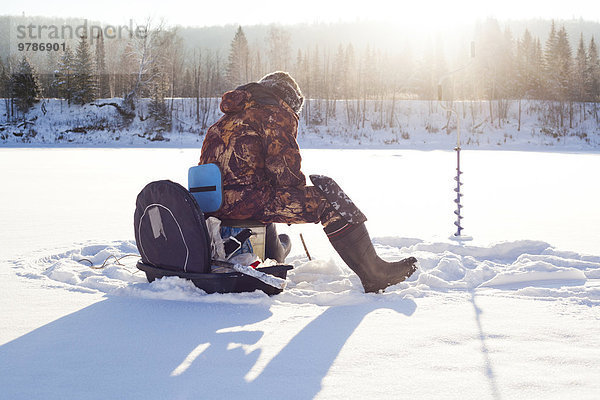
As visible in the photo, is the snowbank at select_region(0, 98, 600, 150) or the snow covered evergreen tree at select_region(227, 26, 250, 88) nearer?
the snowbank at select_region(0, 98, 600, 150)

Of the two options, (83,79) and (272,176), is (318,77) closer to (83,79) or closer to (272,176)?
(83,79)

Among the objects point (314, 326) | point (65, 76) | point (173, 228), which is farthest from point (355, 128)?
point (314, 326)

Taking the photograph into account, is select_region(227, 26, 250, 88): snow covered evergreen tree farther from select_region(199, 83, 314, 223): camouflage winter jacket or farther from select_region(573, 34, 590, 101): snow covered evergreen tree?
select_region(199, 83, 314, 223): camouflage winter jacket

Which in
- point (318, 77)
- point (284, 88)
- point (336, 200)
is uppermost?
point (318, 77)

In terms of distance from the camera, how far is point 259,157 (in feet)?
10.5

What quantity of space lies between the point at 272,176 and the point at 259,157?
0.43 feet

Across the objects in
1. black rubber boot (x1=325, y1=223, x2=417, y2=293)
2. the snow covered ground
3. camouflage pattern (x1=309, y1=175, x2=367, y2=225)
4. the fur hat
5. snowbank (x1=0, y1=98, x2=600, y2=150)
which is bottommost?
the snow covered ground

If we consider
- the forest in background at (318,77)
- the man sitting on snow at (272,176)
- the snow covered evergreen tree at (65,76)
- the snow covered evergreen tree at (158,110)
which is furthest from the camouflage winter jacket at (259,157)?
the snow covered evergreen tree at (65,76)

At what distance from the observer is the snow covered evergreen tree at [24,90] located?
139 ft

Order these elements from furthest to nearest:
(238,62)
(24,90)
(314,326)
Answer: (238,62) < (24,90) < (314,326)

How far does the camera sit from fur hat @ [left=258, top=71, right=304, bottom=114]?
3.25 metres

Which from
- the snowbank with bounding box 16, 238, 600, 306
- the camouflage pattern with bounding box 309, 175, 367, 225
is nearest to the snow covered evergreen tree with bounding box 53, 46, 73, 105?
the snowbank with bounding box 16, 238, 600, 306

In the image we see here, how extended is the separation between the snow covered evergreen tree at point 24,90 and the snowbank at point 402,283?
4340 centimetres

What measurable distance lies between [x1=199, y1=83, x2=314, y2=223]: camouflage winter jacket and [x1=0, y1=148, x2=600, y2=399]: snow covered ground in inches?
20.9
